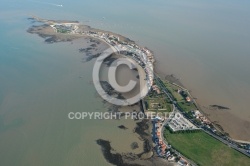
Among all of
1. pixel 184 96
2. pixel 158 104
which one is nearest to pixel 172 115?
pixel 158 104

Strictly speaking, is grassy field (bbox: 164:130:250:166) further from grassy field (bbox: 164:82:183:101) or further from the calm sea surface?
grassy field (bbox: 164:82:183:101)

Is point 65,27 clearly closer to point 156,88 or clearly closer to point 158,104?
point 156,88

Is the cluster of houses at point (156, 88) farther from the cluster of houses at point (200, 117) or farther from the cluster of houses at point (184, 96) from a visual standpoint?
the cluster of houses at point (200, 117)

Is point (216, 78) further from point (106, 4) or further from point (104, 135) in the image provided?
point (106, 4)

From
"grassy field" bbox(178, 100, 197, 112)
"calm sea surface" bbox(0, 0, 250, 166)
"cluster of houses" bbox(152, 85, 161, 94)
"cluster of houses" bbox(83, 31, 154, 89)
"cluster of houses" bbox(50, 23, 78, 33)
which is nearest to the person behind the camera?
"calm sea surface" bbox(0, 0, 250, 166)

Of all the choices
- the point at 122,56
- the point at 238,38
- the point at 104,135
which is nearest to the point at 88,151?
the point at 104,135

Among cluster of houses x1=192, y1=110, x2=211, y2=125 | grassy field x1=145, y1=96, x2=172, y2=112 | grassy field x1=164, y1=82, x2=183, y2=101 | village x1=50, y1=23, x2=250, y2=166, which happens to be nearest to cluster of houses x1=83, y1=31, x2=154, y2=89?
village x1=50, y1=23, x2=250, y2=166

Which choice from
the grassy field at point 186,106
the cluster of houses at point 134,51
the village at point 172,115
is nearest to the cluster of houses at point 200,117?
the village at point 172,115
